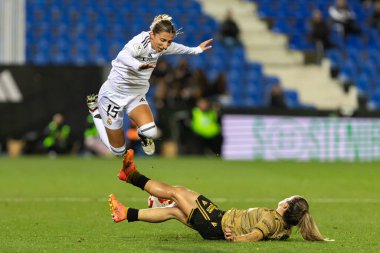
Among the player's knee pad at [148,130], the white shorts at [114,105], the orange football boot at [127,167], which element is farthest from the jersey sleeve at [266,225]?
the white shorts at [114,105]

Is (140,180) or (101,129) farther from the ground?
(101,129)

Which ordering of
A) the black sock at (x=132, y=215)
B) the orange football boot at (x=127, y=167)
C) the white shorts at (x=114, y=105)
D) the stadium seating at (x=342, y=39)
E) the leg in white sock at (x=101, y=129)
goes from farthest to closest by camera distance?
the stadium seating at (x=342, y=39) → the leg in white sock at (x=101, y=129) → the white shorts at (x=114, y=105) → the orange football boot at (x=127, y=167) → the black sock at (x=132, y=215)

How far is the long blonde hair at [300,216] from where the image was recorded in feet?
→ 32.3

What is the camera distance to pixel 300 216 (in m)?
9.88

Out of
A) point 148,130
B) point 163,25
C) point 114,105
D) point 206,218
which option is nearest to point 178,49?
point 163,25

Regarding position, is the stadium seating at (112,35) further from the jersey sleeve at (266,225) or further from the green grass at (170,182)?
the jersey sleeve at (266,225)

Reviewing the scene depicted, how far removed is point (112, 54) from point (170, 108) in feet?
11.5

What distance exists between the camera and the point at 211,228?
1019 cm

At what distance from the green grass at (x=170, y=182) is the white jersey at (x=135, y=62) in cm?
173

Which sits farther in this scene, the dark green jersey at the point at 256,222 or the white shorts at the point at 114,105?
the white shorts at the point at 114,105

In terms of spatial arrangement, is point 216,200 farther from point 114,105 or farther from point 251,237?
point 251,237

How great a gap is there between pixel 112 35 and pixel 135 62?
17.9m

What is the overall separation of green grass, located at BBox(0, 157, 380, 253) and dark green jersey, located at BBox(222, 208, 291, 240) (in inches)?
7.0

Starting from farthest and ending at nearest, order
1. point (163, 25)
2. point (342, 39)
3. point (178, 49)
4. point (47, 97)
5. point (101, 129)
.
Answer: point (342, 39) → point (47, 97) → point (101, 129) → point (178, 49) → point (163, 25)
